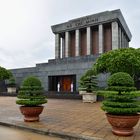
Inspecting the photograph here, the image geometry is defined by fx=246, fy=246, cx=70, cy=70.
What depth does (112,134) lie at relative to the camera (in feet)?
24.3

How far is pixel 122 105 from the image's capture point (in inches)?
280

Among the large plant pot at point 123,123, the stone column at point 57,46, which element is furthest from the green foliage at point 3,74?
the large plant pot at point 123,123

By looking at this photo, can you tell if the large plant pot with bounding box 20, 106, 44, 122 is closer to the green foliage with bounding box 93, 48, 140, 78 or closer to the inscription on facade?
the green foliage with bounding box 93, 48, 140, 78

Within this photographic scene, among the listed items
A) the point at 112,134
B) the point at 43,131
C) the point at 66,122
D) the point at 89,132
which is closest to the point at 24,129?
the point at 43,131

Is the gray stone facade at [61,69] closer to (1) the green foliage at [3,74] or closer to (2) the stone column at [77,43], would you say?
(1) the green foliage at [3,74]

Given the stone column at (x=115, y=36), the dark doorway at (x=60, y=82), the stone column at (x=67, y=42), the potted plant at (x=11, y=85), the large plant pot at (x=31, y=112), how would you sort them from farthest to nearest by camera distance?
the stone column at (x=67, y=42) < the stone column at (x=115, y=36) < the potted plant at (x=11, y=85) < the dark doorway at (x=60, y=82) < the large plant pot at (x=31, y=112)

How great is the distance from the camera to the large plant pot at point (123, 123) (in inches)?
275

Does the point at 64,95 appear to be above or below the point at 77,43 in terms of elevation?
below

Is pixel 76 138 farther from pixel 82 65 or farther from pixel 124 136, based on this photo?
pixel 82 65

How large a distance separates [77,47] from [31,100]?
2906 centimetres

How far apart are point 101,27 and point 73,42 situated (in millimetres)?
6825

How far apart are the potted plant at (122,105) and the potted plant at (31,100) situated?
3.02 metres

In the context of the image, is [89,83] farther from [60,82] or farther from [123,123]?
[123,123]

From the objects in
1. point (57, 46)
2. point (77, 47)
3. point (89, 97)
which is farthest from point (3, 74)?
point (89, 97)
